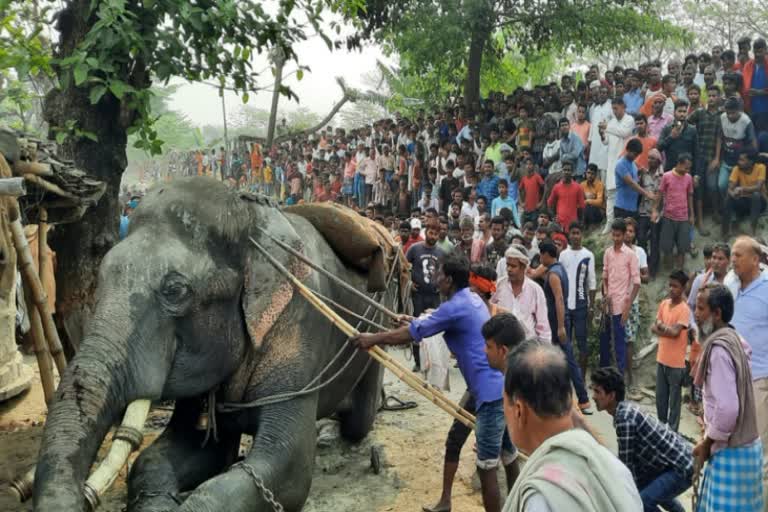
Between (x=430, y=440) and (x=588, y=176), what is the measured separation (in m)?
5.56

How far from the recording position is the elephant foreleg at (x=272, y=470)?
379cm

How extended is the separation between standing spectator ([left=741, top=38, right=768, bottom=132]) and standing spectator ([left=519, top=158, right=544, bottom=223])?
2882mm

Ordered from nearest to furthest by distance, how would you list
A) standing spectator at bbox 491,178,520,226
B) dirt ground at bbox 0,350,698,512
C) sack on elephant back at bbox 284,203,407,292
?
dirt ground at bbox 0,350,698,512 < sack on elephant back at bbox 284,203,407,292 < standing spectator at bbox 491,178,520,226

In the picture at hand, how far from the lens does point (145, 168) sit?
59.1m

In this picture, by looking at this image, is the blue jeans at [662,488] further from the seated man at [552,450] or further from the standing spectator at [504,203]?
the standing spectator at [504,203]

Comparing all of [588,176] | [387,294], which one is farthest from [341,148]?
[387,294]

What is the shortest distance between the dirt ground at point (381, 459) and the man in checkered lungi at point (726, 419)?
0.90 metres

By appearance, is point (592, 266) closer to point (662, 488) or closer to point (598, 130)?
point (598, 130)

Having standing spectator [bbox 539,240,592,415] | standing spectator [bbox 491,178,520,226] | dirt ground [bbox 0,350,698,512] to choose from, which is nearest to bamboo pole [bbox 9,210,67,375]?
dirt ground [bbox 0,350,698,512]

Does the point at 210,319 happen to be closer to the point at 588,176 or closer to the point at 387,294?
the point at 387,294

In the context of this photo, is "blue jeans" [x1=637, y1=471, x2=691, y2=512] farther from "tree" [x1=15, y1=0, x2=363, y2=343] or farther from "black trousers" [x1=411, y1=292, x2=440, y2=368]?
"black trousers" [x1=411, y1=292, x2=440, y2=368]

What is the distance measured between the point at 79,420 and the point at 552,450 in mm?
2257

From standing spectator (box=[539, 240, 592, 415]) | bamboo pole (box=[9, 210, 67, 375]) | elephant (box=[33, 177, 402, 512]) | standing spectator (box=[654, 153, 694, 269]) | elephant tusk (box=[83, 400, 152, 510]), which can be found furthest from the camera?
standing spectator (box=[654, 153, 694, 269])

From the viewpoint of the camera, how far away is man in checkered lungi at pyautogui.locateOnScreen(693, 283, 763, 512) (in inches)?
154
